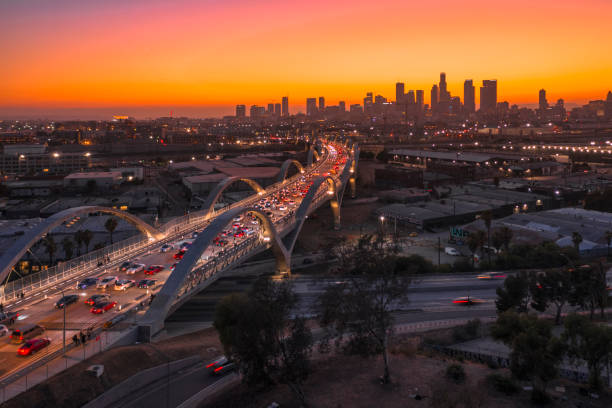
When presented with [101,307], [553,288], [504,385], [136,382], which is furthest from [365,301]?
[101,307]

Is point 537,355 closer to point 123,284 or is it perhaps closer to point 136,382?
point 136,382

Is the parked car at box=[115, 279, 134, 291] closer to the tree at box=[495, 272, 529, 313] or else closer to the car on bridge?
the car on bridge

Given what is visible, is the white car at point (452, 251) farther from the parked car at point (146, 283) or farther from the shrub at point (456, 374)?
the parked car at point (146, 283)

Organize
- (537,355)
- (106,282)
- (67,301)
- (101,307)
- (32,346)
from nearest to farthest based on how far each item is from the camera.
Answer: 1. (537,355)
2. (32,346)
3. (101,307)
4. (67,301)
5. (106,282)

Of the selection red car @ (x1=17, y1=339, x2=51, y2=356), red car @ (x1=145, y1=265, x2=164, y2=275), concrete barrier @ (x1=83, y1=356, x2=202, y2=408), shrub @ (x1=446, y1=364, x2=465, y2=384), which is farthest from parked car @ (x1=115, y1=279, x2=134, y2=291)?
shrub @ (x1=446, y1=364, x2=465, y2=384)

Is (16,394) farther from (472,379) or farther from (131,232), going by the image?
(131,232)
